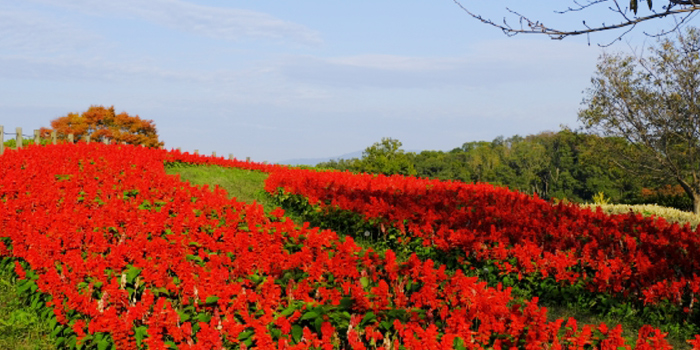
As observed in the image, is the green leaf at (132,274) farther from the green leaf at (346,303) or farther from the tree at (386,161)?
the tree at (386,161)

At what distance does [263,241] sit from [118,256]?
1657 mm

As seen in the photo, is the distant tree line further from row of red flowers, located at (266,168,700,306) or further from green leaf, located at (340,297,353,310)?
green leaf, located at (340,297,353,310)

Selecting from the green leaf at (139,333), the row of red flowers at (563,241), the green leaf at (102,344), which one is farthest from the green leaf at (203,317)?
the row of red flowers at (563,241)

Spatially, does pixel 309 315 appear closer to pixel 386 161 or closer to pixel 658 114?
pixel 658 114

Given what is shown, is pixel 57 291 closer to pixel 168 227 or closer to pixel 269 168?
pixel 168 227

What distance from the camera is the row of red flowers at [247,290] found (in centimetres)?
387

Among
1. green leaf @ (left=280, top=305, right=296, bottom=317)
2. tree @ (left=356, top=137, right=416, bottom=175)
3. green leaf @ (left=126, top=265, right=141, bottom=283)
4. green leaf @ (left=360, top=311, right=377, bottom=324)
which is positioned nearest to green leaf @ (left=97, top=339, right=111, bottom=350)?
green leaf @ (left=126, top=265, right=141, bottom=283)

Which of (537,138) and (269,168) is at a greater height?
(537,138)

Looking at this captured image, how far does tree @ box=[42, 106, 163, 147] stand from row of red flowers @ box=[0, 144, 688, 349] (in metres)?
29.2

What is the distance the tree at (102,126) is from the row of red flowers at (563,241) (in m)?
27.5

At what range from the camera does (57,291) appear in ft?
17.2

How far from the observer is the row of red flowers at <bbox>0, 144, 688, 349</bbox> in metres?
3.87

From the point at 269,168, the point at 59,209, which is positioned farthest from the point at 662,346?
the point at 269,168

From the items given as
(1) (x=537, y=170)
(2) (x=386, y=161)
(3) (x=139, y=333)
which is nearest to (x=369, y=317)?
(3) (x=139, y=333)
